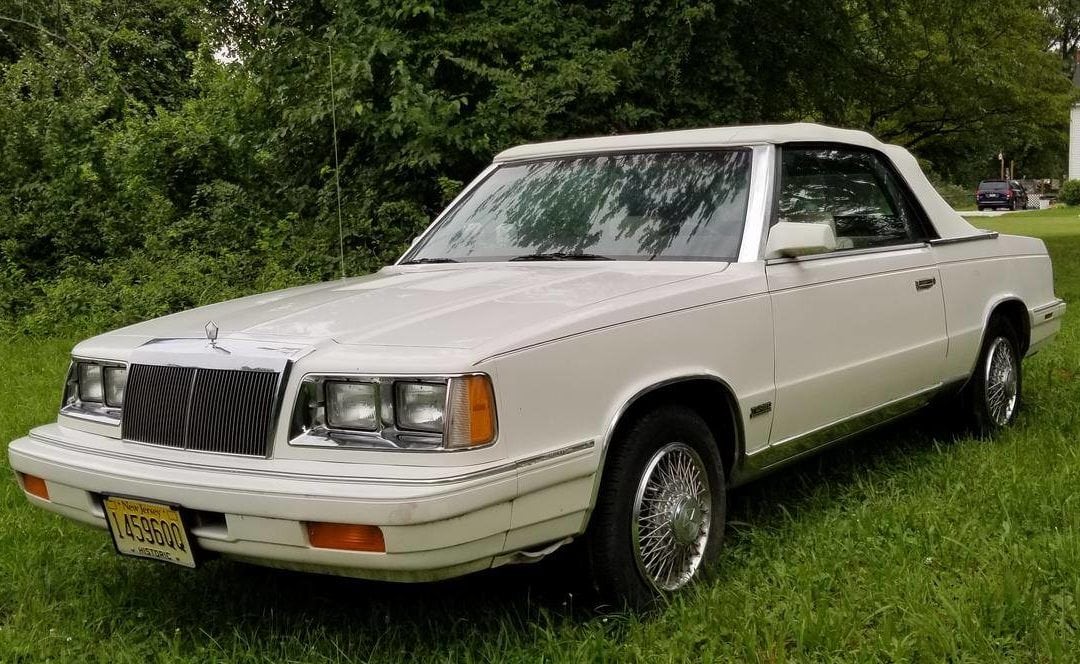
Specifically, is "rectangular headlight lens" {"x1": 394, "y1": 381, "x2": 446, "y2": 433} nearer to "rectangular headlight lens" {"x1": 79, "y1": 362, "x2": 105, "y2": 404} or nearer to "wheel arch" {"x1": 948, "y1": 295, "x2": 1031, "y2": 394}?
"rectangular headlight lens" {"x1": 79, "y1": 362, "x2": 105, "y2": 404}

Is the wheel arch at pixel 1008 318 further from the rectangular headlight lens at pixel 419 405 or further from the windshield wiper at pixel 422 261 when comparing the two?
the rectangular headlight lens at pixel 419 405

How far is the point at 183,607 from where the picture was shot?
3525 mm

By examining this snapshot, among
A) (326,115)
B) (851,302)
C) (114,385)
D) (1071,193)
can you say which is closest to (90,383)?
(114,385)

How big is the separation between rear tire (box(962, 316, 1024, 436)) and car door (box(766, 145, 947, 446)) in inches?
20.4

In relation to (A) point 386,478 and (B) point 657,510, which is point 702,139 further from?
(A) point 386,478

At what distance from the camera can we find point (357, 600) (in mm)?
3561

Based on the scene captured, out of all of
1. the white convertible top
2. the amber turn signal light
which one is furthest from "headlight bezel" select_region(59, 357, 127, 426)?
the white convertible top

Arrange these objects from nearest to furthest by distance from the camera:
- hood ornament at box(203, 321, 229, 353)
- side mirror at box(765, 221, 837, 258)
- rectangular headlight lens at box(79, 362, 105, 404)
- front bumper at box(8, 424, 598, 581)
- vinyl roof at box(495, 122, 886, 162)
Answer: front bumper at box(8, 424, 598, 581), hood ornament at box(203, 321, 229, 353), rectangular headlight lens at box(79, 362, 105, 404), side mirror at box(765, 221, 837, 258), vinyl roof at box(495, 122, 886, 162)

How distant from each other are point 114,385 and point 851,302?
267 cm

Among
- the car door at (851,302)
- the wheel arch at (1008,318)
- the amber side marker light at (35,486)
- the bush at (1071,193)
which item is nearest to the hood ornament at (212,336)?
the amber side marker light at (35,486)

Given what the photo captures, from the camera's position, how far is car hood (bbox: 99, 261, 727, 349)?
2.89m

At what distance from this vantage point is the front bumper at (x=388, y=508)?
2561 mm

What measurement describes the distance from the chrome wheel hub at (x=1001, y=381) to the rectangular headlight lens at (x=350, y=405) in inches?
140

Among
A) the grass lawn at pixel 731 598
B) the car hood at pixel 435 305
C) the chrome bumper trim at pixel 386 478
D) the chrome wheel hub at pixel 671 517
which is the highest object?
the car hood at pixel 435 305
